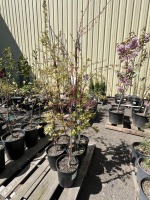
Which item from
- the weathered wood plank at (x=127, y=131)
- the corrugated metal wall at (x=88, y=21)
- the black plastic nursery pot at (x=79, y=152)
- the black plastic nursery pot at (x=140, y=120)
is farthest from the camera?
the corrugated metal wall at (x=88, y=21)

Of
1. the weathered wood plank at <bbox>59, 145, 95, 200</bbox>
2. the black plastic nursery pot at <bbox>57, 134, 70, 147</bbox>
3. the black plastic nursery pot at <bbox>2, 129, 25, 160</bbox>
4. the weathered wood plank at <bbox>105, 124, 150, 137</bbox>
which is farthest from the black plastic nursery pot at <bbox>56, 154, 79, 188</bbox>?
the weathered wood plank at <bbox>105, 124, 150, 137</bbox>

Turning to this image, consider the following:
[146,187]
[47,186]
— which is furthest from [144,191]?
[47,186]

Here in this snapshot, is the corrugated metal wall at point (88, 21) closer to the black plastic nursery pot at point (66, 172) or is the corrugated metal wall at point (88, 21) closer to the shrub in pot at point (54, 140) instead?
the shrub in pot at point (54, 140)

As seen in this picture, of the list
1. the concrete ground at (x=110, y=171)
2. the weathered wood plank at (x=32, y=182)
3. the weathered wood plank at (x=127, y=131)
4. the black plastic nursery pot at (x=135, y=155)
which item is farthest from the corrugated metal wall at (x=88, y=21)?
the weathered wood plank at (x=32, y=182)

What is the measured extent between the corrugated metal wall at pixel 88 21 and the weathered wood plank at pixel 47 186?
2813 millimetres

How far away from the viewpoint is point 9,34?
6875mm

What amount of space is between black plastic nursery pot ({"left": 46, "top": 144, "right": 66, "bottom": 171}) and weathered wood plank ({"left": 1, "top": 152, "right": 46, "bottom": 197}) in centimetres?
26

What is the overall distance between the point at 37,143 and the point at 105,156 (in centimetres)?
118

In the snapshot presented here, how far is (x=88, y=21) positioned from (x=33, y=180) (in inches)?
192

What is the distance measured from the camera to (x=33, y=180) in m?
1.94

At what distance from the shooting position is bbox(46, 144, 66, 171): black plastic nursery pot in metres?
2.07

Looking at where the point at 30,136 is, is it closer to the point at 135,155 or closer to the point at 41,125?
the point at 41,125

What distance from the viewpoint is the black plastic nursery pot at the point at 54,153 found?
207cm

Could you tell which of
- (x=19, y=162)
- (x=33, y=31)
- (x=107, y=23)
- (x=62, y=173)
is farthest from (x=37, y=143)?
(x=33, y=31)
